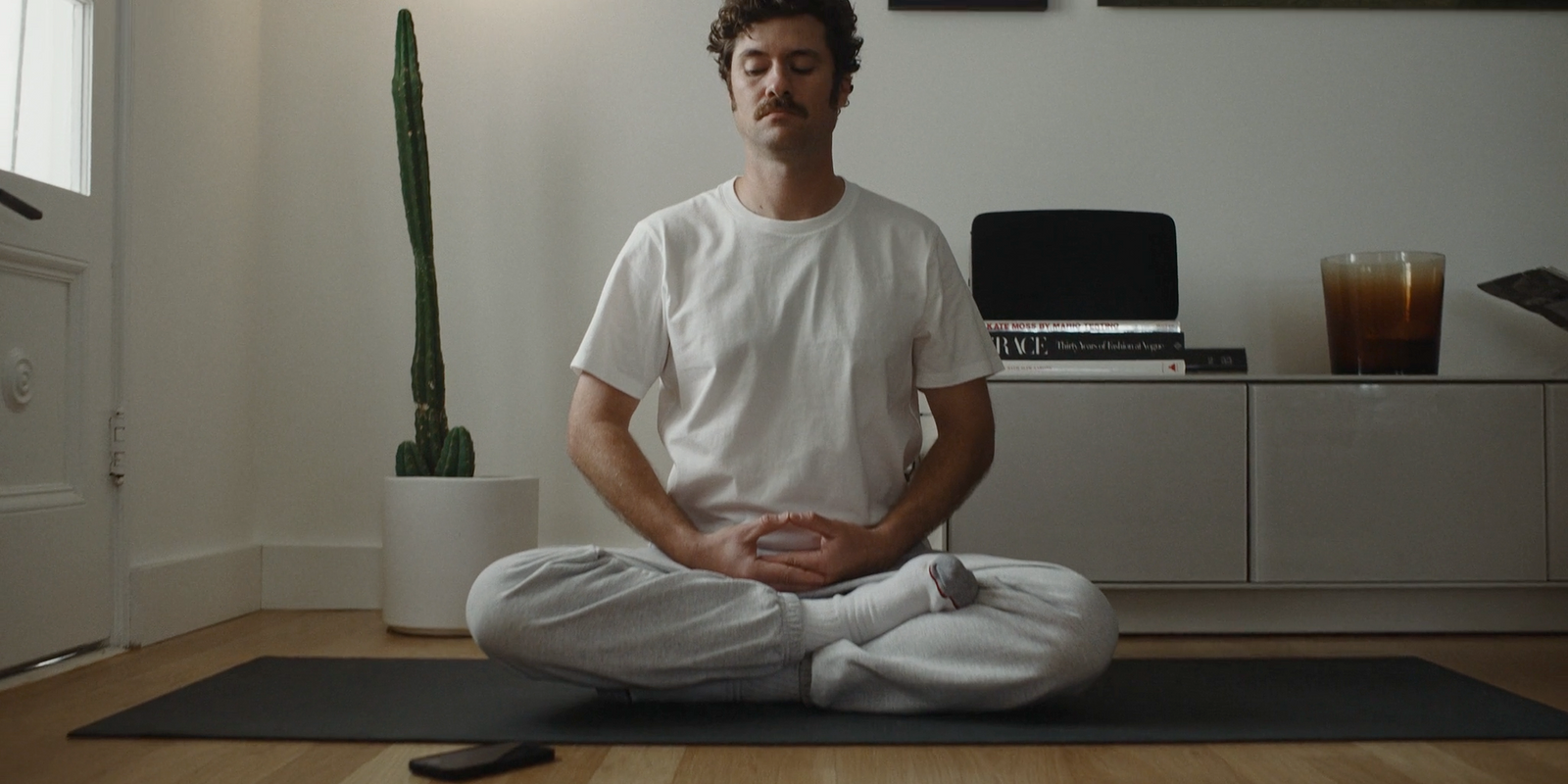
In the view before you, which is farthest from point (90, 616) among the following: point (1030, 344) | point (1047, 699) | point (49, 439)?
point (1030, 344)

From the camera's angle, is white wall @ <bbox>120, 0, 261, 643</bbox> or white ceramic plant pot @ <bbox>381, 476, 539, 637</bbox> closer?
white wall @ <bbox>120, 0, 261, 643</bbox>

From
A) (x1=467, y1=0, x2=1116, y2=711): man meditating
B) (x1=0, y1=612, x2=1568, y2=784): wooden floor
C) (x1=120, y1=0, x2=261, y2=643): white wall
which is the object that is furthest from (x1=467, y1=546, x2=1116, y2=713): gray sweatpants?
(x1=120, y1=0, x2=261, y2=643): white wall

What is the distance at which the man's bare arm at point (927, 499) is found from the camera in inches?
70.9

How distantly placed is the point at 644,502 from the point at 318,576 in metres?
1.53

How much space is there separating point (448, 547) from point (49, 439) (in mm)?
758

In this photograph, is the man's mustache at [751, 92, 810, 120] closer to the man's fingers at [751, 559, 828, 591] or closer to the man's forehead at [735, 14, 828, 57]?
the man's forehead at [735, 14, 828, 57]

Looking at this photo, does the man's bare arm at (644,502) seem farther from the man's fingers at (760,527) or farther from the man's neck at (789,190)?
the man's neck at (789,190)

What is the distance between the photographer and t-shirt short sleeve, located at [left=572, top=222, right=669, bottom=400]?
6.43 ft

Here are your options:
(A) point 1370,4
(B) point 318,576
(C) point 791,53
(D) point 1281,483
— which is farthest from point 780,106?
(A) point 1370,4

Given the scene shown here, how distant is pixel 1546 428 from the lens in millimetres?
2779

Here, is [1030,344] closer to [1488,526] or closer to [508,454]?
[1488,526]

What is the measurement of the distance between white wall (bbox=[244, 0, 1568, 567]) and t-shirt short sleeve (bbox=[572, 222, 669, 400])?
1166 mm

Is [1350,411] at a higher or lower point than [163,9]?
lower

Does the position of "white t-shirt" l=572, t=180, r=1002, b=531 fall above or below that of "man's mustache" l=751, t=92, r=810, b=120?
below
